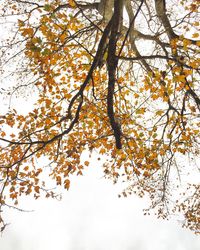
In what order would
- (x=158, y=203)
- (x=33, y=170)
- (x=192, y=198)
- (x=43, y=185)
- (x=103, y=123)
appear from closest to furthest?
Answer: (x=43, y=185)
(x=33, y=170)
(x=103, y=123)
(x=158, y=203)
(x=192, y=198)

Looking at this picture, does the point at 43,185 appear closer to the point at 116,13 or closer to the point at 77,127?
the point at 77,127

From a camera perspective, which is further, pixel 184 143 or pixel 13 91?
pixel 13 91

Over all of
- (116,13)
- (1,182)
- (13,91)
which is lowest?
(1,182)

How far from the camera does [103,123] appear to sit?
30.2ft

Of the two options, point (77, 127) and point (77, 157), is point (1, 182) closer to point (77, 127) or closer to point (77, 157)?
point (77, 157)

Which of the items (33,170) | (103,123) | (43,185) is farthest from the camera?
(103,123)

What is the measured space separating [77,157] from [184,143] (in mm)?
2969

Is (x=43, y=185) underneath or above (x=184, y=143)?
underneath

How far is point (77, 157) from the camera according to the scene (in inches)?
318

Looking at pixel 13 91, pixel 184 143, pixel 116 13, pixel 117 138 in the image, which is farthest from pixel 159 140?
pixel 13 91

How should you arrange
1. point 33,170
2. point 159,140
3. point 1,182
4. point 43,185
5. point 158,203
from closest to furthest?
point 1,182
point 43,185
point 33,170
point 159,140
point 158,203

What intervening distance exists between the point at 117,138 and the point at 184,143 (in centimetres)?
229

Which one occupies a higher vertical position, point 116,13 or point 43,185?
point 116,13

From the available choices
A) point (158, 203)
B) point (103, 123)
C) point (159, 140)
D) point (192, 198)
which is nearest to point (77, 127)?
point (103, 123)
